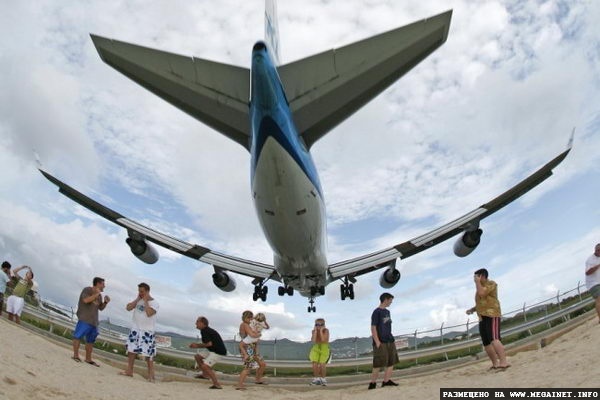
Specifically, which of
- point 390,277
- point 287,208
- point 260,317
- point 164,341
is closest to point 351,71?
point 287,208

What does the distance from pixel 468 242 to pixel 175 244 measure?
32.9ft

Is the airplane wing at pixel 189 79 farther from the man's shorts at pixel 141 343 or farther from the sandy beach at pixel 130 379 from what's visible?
the sandy beach at pixel 130 379

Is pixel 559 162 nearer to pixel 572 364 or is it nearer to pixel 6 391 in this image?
pixel 572 364

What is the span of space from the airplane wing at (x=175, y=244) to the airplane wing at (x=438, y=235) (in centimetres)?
317

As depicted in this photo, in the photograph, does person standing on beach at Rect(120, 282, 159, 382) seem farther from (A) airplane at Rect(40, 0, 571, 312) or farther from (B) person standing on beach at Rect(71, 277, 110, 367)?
(A) airplane at Rect(40, 0, 571, 312)

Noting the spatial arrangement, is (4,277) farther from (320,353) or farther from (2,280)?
(320,353)

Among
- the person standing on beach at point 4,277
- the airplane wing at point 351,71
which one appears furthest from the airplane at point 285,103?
the person standing on beach at point 4,277

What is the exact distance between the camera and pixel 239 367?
1576 centimetres

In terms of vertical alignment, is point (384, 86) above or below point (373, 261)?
above

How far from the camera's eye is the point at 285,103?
963cm

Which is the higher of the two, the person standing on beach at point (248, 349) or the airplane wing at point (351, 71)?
the airplane wing at point (351, 71)

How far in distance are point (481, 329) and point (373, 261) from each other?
1044 cm

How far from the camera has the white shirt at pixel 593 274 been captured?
23.8ft

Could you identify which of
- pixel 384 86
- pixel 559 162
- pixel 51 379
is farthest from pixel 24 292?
pixel 559 162
